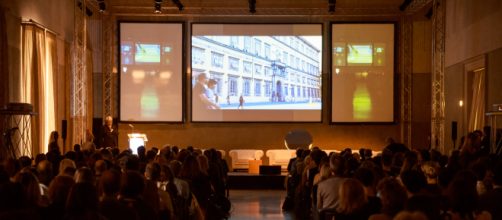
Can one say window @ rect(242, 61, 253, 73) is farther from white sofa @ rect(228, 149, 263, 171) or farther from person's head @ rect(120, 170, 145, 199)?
person's head @ rect(120, 170, 145, 199)

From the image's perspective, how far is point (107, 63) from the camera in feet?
69.1

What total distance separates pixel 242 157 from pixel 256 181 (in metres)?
Result: 3.21

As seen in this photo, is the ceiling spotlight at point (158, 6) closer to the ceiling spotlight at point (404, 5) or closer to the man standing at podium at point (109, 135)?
the man standing at podium at point (109, 135)

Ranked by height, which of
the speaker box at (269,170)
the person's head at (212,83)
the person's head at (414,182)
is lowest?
the speaker box at (269,170)

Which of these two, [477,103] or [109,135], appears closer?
[477,103]

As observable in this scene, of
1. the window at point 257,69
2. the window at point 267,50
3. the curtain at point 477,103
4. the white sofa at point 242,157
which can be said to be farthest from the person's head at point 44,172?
the window at point 267,50

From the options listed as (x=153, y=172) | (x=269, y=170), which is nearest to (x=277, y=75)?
(x=269, y=170)

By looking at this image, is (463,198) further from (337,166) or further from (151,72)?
(151,72)

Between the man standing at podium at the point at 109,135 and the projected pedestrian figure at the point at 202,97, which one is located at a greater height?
the projected pedestrian figure at the point at 202,97

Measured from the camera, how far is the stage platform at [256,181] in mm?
16938

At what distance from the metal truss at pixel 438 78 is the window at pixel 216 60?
597 cm

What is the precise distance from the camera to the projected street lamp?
68.7ft

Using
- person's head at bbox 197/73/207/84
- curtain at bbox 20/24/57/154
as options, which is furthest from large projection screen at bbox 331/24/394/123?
curtain at bbox 20/24/57/154

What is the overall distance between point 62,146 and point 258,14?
21.8 feet
